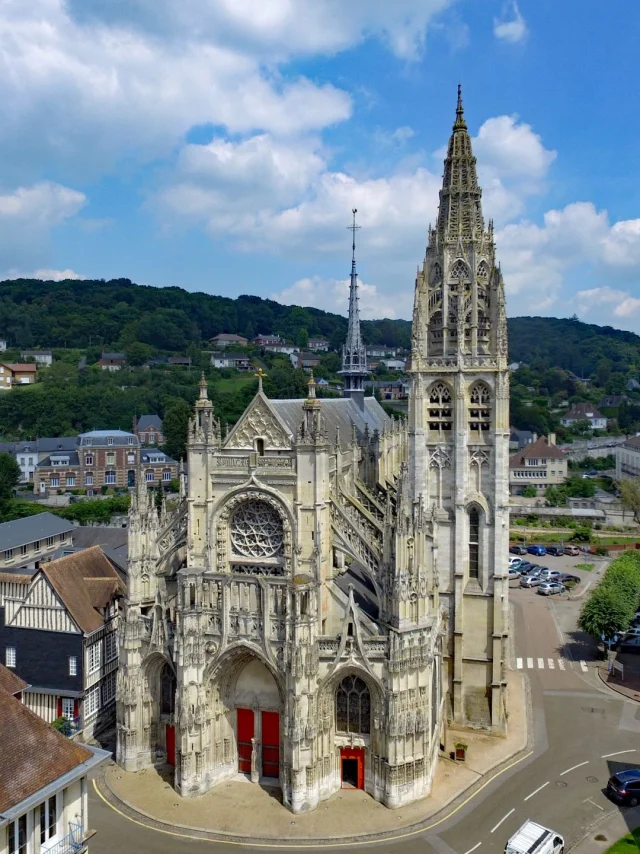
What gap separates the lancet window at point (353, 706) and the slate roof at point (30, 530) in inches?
1441

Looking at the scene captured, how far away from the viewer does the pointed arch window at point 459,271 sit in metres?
41.8

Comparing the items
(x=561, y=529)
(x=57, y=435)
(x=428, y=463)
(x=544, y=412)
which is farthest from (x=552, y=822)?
(x=544, y=412)

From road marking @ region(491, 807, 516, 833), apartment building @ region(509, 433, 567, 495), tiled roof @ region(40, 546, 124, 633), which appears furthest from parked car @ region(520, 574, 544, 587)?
tiled roof @ region(40, 546, 124, 633)

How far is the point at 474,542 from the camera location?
41.6 m

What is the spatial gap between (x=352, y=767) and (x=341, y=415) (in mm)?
25174

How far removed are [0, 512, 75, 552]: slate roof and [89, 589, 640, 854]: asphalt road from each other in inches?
1209

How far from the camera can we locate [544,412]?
160375mm

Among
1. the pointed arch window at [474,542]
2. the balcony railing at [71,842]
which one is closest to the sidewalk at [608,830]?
the pointed arch window at [474,542]

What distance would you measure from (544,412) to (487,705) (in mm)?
128715

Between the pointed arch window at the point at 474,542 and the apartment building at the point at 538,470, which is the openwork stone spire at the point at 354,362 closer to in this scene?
the pointed arch window at the point at 474,542

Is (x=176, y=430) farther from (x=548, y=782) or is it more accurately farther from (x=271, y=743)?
(x=548, y=782)

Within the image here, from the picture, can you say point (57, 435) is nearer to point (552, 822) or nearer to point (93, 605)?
point (93, 605)

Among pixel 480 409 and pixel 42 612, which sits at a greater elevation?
pixel 480 409

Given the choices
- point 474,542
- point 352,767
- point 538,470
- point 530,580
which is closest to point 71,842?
point 352,767
